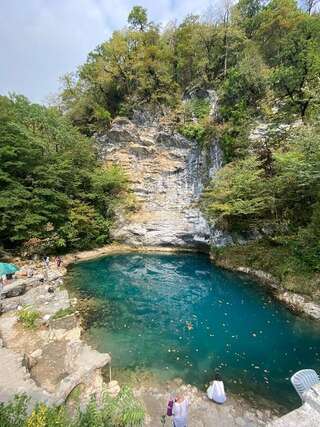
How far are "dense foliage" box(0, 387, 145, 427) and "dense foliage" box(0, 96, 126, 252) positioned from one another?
547 inches

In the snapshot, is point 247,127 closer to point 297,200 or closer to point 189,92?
point 297,200

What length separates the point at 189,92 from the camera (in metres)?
26.3

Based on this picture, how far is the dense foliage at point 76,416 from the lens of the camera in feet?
8.62

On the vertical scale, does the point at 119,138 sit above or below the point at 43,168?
above

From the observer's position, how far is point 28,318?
839cm

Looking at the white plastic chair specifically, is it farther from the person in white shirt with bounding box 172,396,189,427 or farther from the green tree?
the green tree

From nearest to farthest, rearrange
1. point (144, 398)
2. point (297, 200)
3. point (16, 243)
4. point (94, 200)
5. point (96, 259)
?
point (144, 398) → point (297, 200) → point (16, 243) → point (96, 259) → point (94, 200)

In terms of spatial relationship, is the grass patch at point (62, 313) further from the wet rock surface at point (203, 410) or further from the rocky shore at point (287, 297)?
the rocky shore at point (287, 297)

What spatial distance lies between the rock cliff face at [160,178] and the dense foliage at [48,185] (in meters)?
2.21

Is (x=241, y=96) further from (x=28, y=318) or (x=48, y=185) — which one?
(x=28, y=318)

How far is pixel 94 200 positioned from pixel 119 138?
26.1 ft

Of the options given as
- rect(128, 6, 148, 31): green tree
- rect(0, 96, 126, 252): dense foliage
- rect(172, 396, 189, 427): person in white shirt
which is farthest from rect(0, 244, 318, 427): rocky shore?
rect(128, 6, 148, 31): green tree

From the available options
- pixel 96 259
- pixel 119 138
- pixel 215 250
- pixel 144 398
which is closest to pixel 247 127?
pixel 215 250

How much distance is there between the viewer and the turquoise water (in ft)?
21.2
